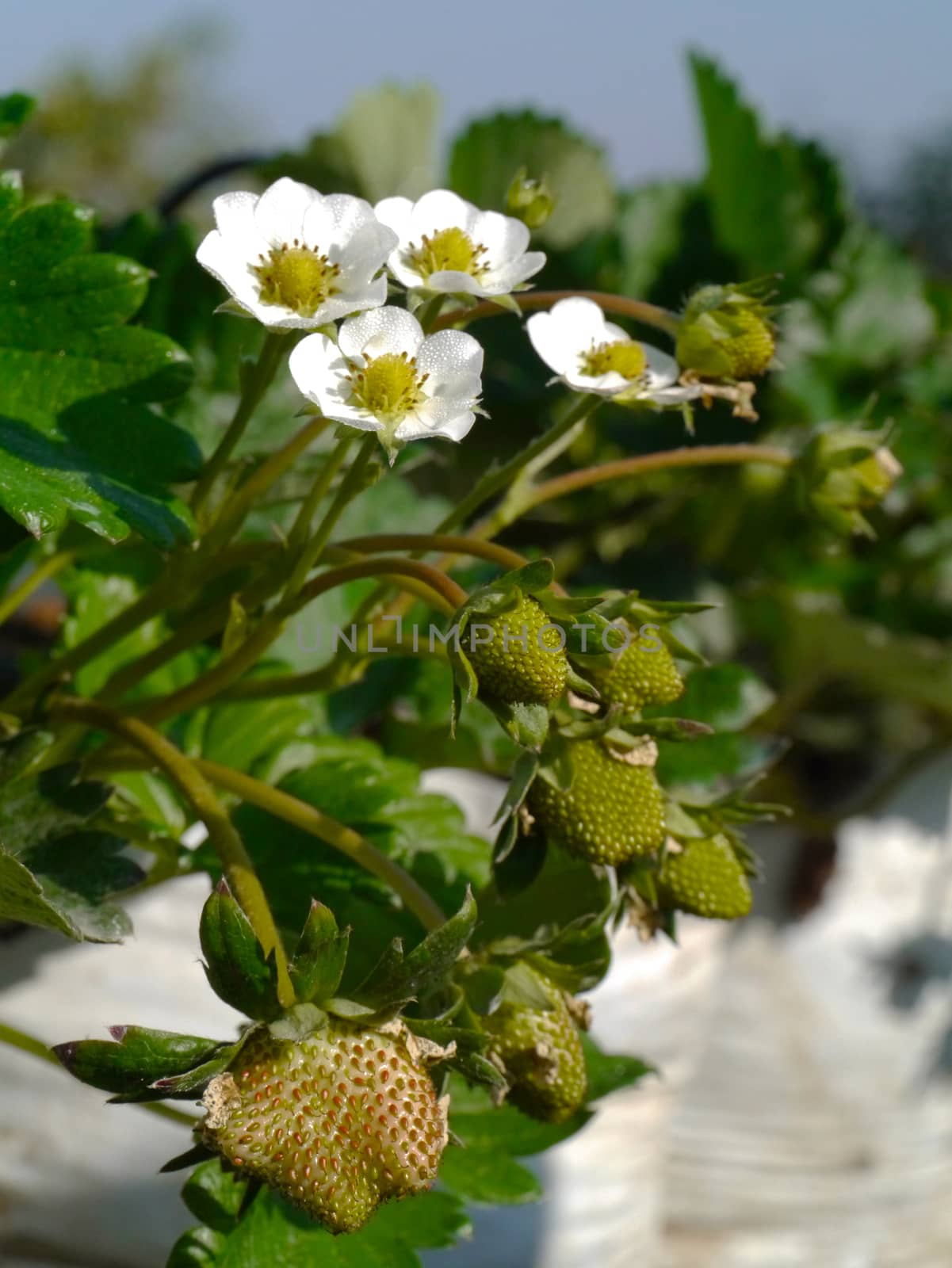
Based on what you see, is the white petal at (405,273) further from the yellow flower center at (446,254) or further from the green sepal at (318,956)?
the green sepal at (318,956)

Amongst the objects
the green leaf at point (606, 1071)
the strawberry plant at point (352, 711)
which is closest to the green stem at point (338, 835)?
the strawberry plant at point (352, 711)

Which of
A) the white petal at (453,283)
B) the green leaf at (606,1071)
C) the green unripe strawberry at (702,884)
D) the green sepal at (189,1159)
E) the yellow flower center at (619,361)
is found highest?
the white petal at (453,283)

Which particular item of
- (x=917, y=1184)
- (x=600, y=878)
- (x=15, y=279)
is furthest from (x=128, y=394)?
(x=917, y=1184)

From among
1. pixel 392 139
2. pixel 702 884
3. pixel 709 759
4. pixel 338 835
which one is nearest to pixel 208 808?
pixel 338 835

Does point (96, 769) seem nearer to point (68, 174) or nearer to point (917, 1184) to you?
point (917, 1184)

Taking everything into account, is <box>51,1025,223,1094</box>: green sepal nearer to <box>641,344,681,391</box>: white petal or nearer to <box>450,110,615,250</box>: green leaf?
<box>641,344,681,391</box>: white petal

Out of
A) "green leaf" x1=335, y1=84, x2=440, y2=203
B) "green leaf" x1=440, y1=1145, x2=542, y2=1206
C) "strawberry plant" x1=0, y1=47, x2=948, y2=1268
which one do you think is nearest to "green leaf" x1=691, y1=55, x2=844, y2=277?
"green leaf" x1=335, y1=84, x2=440, y2=203

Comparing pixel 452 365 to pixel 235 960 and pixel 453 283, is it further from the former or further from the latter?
pixel 235 960
